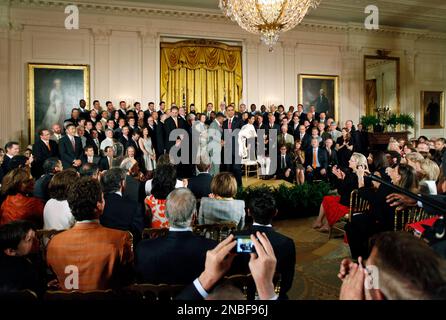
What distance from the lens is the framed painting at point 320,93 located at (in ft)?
47.0

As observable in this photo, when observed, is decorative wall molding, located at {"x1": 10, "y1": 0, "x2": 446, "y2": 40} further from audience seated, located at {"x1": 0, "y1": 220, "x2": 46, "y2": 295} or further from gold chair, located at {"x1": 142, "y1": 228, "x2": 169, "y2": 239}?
audience seated, located at {"x1": 0, "y1": 220, "x2": 46, "y2": 295}

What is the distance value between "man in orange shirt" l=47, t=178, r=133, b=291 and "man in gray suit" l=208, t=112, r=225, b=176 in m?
6.75

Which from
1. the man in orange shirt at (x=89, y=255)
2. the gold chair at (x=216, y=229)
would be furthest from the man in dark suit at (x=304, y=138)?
the man in orange shirt at (x=89, y=255)

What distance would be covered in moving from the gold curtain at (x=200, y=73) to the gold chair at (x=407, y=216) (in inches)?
402

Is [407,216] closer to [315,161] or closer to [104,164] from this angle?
[315,161]

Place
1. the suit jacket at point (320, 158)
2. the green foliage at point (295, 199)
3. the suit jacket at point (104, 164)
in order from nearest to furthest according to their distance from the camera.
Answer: the green foliage at point (295, 199)
the suit jacket at point (104, 164)
the suit jacket at point (320, 158)

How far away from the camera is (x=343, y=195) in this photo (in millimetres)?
5184

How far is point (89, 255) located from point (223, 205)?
168cm

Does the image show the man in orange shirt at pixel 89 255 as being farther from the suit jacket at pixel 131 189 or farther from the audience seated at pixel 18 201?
the suit jacket at pixel 131 189

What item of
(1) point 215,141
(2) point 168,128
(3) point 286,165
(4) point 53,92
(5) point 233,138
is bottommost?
(3) point 286,165

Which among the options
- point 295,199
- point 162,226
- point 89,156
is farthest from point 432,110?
point 162,226

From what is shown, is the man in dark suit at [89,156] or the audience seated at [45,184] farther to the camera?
the man in dark suit at [89,156]
